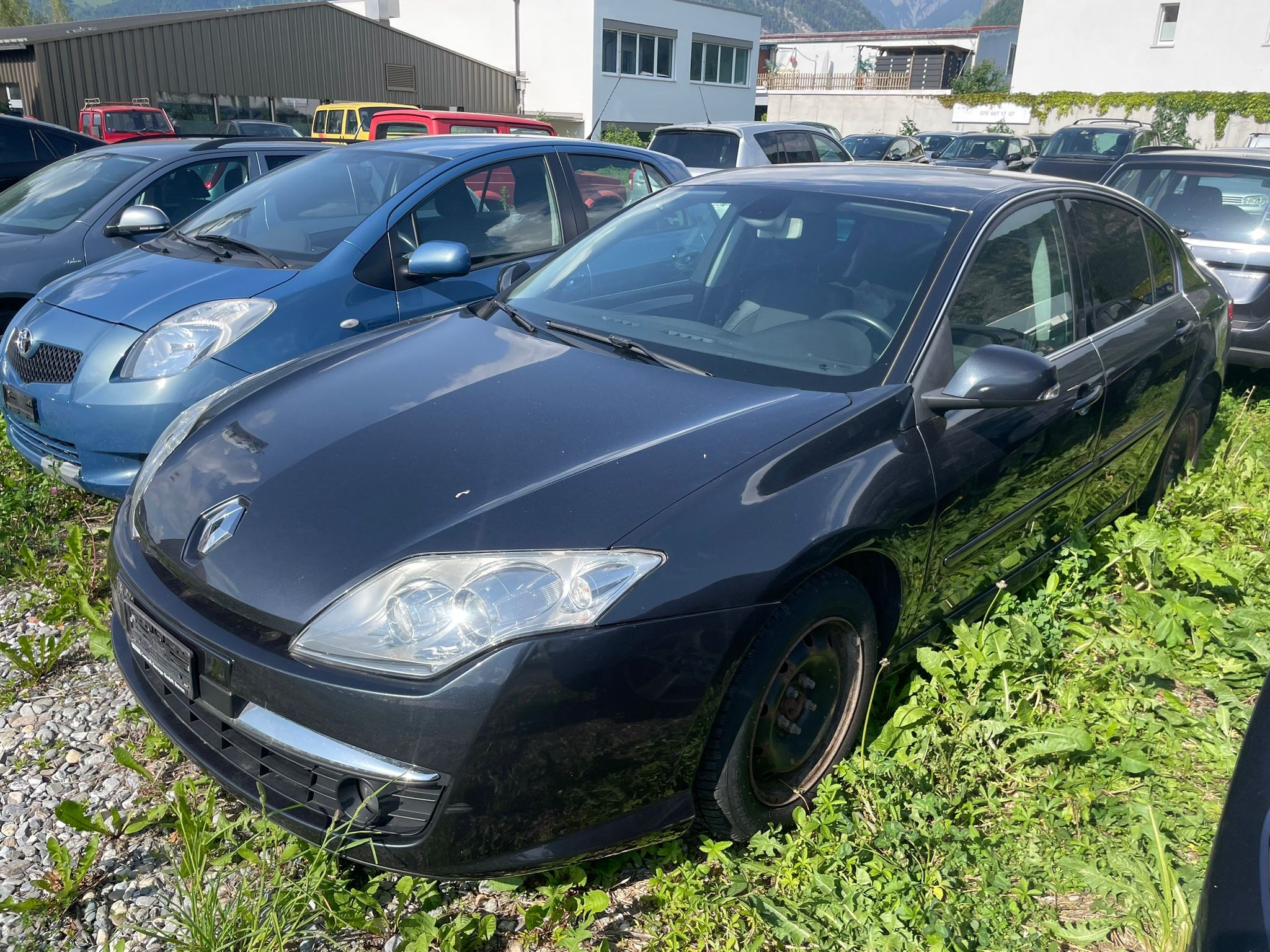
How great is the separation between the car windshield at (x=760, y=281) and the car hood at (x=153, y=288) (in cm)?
145

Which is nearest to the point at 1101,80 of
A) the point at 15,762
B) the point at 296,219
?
the point at 296,219

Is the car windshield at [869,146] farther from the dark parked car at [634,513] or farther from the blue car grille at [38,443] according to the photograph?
the blue car grille at [38,443]

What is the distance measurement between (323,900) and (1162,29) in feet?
147

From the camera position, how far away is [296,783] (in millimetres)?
2105

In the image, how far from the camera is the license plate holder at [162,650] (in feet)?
7.32

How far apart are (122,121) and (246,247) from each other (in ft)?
65.9

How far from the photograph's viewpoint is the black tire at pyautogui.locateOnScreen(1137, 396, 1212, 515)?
4.33 m

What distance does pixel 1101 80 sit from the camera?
3869cm

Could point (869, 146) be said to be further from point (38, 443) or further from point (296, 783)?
point (296, 783)

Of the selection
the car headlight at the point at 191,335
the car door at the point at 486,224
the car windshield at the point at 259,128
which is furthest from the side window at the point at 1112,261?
the car windshield at the point at 259,128

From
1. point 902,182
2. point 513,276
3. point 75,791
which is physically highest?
point 902,182

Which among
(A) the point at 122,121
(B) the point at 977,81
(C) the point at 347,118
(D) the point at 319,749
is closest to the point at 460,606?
(D) the point at 319,749

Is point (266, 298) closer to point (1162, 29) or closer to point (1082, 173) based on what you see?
point (1082, 173)

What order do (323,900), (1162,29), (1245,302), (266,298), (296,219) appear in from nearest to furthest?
(323,900) → (266,298) → (296,219) → (1245,302) → (1162,29)
